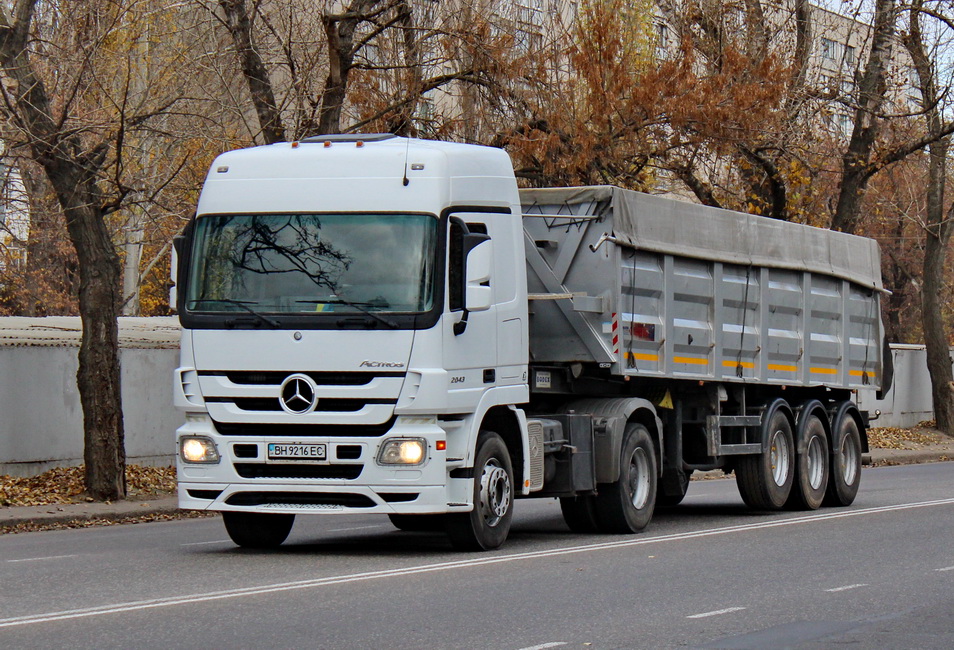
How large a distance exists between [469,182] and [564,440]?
2.73m

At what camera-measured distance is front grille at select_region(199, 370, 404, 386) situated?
11.5m

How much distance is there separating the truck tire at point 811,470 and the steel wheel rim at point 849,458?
0.45 metres

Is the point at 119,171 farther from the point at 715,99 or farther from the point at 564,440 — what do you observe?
the point at 715,99

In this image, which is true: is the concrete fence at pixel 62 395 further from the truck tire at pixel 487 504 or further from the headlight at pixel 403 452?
the headlight at pixel 403 452

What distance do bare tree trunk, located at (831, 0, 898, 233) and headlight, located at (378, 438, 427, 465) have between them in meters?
18.3

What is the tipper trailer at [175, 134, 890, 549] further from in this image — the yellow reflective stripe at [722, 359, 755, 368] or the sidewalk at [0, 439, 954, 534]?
the sidewalk at [0, 439, 954, 534]

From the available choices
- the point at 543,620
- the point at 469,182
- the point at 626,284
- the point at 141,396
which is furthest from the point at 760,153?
the point at 543,620

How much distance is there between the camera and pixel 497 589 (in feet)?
32.6

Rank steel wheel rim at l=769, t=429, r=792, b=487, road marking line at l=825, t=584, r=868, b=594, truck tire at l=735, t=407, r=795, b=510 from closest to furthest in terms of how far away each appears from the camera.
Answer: road marking line at l=825, t=584, r=868, b=594, truck tire at l=735, t=407, r=795, b=510, steel wheel rim at l=769, t=429, r=792, b=487

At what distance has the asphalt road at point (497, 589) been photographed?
815 centimetres

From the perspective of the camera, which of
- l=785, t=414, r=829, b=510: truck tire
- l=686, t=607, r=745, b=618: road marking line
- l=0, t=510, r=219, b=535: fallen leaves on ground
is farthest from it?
l=785, t=414, r=829, b=510: truck tire

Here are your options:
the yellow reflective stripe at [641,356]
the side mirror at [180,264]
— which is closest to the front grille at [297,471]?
the side mirror at [180,264]

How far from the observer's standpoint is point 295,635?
26.3 feet

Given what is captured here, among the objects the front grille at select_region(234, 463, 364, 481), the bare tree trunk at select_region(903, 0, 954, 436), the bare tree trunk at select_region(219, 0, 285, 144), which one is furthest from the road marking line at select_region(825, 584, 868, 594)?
the bare tree trunk at select_region(903, 0, 954, 436)
